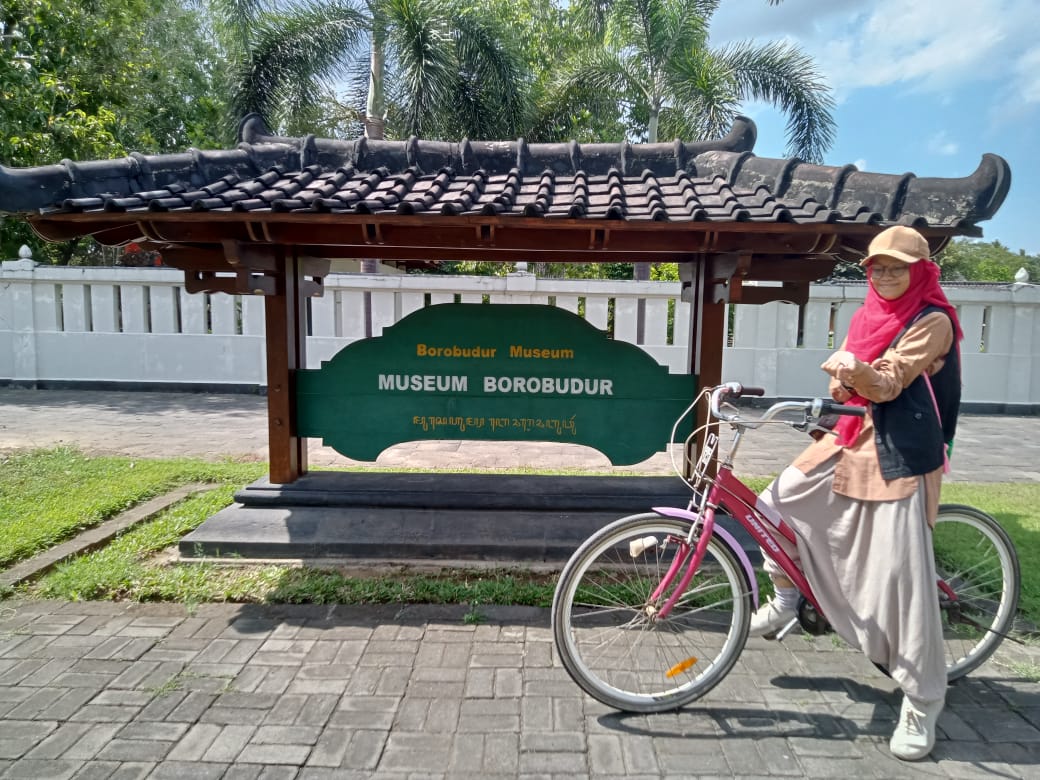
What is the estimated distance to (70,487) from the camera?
563cm

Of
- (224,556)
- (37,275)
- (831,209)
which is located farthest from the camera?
(37,275)

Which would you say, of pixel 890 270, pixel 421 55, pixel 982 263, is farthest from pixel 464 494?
pixel 982 263

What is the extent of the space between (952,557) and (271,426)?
4.13 m

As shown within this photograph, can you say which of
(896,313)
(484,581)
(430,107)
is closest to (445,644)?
(484,581)

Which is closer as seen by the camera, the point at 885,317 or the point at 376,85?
the point at 885,317

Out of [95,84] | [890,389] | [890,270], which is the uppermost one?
[95,84]

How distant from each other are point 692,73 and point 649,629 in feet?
41.4

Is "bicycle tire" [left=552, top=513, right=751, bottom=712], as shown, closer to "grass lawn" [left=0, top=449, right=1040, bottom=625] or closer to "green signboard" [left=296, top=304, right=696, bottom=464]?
"grass lawn" [left=0, top=449, right=1040, bottom=625]

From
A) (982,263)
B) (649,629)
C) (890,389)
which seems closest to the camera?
(890,389)

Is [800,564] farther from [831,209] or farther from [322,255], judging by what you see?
[322,255]

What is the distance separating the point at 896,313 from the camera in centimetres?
250

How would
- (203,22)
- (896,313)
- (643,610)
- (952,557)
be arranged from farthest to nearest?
1. (203,22)
2. (952,557)
3. (643,610)
4. (896,313)

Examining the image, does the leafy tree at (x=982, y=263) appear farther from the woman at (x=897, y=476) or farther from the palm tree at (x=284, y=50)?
the woman at (x=897, y=476)

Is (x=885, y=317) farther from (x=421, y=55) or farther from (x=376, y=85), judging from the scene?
(x=376, y=85)
